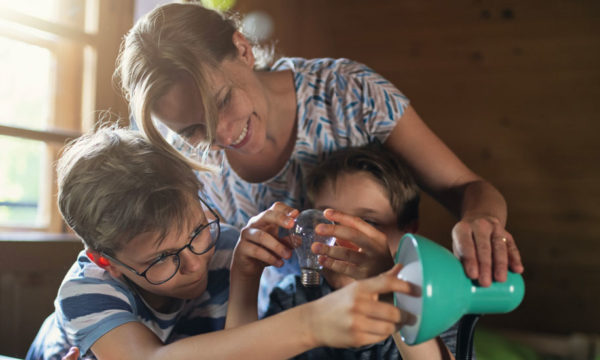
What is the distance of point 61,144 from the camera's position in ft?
5.59

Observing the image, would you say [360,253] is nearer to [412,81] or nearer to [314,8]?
[412,81]

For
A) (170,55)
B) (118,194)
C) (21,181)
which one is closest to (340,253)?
(118,194)

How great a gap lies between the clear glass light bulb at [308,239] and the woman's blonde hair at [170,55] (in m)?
0.28

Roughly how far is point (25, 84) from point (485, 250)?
1.60m

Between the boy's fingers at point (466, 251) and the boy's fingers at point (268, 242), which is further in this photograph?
the boy's fingers at point (268, 242)

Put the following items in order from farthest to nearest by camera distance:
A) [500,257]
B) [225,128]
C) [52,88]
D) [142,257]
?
[52,88] → [225,128] → [142,257] → [500,257]

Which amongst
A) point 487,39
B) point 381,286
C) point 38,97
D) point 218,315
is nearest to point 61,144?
point 38,97

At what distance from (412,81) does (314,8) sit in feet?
2.09

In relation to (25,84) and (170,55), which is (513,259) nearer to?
(170,55)

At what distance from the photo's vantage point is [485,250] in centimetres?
71

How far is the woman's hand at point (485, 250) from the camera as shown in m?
0.68

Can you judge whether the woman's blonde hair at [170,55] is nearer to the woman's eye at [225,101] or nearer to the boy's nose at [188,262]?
the woman's eye at [225,101]

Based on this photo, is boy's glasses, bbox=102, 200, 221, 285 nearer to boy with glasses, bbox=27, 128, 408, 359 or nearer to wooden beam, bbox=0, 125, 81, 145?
boy with glasses, bbox=27, 128, 408, 359

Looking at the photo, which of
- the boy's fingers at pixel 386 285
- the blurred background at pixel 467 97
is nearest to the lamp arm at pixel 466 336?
the boy's fingers at pixel 386 285
